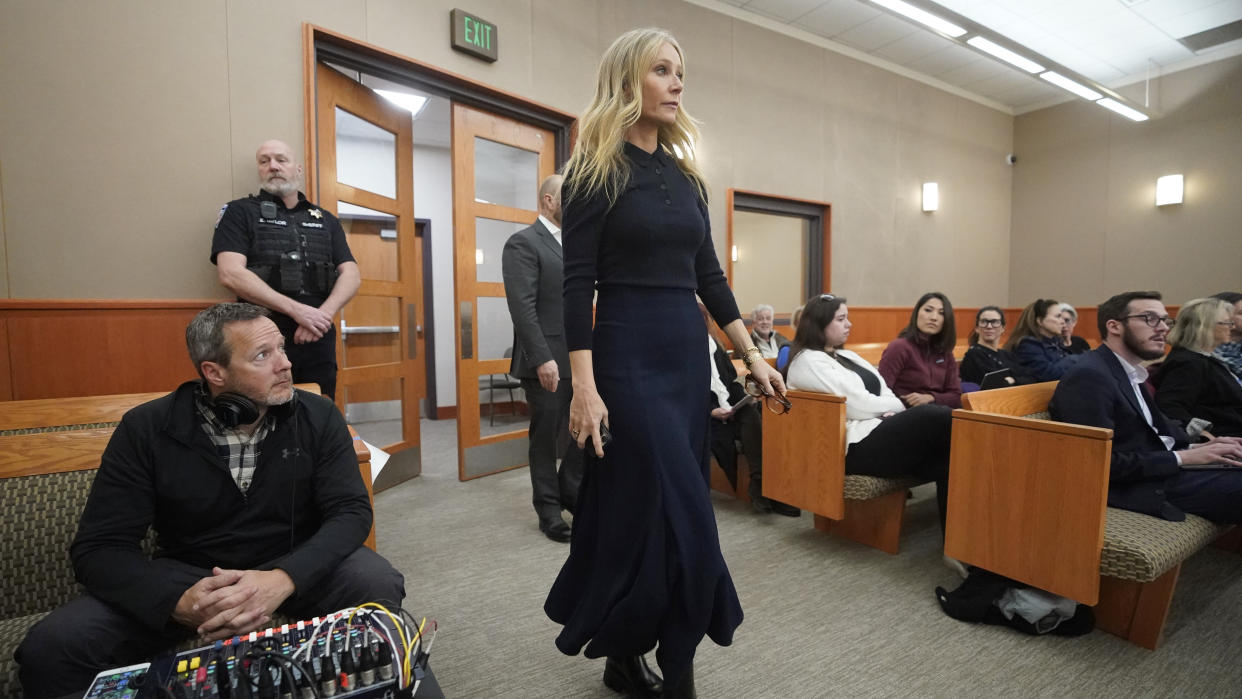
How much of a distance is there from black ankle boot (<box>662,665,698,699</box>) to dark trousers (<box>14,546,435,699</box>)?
0.62m

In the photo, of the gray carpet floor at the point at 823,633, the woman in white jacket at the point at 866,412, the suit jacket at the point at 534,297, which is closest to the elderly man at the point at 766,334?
the woman in white jacket at the point at 866,412

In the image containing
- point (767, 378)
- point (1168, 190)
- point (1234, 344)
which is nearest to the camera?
point (767, 378)

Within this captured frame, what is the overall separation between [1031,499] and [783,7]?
4.75 metres

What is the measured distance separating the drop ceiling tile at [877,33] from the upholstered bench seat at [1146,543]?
4.96m

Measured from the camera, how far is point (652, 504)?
1192 millimetres

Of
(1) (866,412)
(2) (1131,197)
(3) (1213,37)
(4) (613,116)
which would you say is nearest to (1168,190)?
(2) (1131,197)

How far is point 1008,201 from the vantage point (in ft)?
25.4

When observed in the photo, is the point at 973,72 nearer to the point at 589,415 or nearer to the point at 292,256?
the point at 292,256

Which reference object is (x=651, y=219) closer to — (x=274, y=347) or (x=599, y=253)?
(x=599, y=253)

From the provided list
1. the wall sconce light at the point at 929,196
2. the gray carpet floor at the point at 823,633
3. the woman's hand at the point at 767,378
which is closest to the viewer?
the woman's hand at the point at 767,378

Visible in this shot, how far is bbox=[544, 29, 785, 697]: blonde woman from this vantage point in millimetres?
1192

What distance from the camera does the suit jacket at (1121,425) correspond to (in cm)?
188

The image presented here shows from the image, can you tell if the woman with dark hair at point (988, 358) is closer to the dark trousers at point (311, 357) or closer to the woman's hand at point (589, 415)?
the woman's hand at point (589, 415)

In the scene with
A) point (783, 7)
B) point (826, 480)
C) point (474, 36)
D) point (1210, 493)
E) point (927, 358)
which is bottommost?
point (826, 480)
